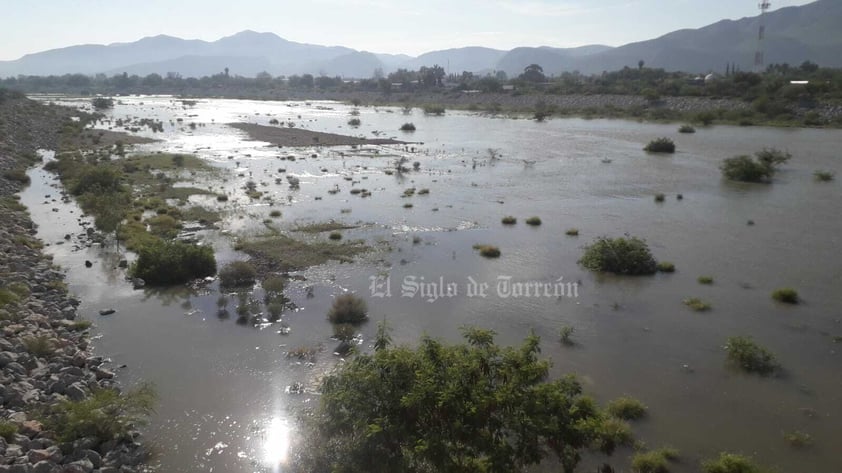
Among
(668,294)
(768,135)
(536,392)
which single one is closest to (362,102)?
(768,135)

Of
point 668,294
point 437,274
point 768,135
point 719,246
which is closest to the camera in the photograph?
point 668,294

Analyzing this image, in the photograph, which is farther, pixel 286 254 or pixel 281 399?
pixel 286 254

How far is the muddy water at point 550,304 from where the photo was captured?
34.6ft

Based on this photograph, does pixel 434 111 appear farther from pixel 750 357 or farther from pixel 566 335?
pixel 750 357

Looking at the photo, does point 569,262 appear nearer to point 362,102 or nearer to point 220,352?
point 220,352

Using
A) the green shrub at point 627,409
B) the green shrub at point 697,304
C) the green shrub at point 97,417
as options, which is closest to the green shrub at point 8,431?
the green shrub at point 97,417

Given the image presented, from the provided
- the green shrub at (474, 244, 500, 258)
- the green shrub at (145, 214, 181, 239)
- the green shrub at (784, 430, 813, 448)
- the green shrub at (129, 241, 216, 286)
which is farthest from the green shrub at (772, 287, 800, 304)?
the green shrub at (145, 214, 181, 239)

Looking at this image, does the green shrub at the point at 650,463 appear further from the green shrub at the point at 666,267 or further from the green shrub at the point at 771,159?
the green shrub at the point at 771,159

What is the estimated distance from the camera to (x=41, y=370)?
11.0 metres

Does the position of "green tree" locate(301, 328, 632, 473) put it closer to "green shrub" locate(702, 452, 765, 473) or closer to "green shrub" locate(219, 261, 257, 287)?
"green shrub" locate(702, 452, 765, 473)

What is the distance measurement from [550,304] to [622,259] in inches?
166

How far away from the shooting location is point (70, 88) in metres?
172

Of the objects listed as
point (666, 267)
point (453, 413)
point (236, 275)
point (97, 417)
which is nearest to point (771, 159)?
point (666, 267)

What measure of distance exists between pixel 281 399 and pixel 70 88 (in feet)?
651
